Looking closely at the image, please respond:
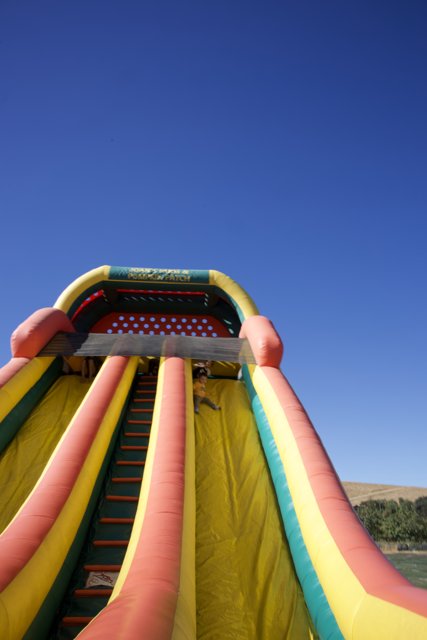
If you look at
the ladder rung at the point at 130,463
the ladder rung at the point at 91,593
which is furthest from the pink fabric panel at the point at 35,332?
the ladder rung at the point at 91,593

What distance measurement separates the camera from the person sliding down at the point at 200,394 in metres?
4.04

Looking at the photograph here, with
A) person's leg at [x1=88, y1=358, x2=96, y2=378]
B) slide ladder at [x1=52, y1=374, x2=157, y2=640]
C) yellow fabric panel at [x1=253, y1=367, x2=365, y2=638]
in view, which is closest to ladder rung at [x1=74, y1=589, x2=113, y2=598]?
slide ladder at [x1=52, y1=374, x2=157, y2=640]

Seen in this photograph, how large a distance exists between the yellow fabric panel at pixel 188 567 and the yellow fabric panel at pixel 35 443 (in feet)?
3.88

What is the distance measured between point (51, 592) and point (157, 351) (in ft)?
8.10

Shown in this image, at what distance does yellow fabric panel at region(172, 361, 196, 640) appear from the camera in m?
1.41

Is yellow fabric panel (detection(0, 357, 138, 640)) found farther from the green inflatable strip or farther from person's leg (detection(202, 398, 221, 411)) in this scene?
the green inflatable strip

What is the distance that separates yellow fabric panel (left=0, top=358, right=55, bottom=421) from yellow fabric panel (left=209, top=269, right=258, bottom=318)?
7.11 ft

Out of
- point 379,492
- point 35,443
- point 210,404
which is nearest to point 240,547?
point 210,404

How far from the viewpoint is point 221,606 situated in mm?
2174

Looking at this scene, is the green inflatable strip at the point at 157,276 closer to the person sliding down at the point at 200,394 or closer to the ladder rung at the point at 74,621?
the person sliding down at the point at 200,394

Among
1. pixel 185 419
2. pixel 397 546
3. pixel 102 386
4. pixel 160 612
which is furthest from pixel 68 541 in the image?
pixel 397 546

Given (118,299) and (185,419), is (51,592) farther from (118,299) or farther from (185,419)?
(118,299)

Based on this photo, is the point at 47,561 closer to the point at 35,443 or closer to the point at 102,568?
the point at 102,568

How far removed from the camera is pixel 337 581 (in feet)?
5.72
